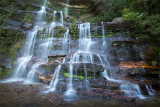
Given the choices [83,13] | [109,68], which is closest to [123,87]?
[109,68]

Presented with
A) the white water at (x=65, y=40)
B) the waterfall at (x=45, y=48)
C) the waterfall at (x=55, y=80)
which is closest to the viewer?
the waterfall at (x=55, y=80)

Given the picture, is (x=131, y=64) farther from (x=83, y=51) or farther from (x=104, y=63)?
(x=83, y=51)

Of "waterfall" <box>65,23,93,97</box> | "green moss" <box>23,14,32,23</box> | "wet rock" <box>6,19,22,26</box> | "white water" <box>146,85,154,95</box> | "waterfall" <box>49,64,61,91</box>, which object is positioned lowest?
"white water" <box>146,85,154,95</box>

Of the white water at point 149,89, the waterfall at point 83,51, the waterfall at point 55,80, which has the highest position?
the waterfall at point 83,51

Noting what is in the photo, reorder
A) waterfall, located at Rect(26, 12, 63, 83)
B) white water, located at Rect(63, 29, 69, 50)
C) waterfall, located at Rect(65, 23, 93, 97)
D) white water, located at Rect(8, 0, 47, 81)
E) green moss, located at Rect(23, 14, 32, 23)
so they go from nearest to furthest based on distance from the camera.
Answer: waterfall, located at Rect(65, 23, 93, 97) < white water, located at Rect(8, 0, 47, 81) < waterfall, located at Rect(26, 12, 63, 83) < white water, located at Rect(63, 29, 69, 50) < green moss, located at Rect(23, 14, 32, 23)

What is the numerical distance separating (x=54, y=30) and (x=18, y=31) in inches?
148

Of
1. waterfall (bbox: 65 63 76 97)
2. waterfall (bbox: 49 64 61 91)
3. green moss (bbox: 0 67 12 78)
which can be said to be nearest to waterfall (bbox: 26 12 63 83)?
waterfall (bbox: 49 64 61 91)

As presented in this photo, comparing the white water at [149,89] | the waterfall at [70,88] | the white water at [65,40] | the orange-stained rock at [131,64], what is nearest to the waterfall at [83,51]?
the waterfall at [70,88]

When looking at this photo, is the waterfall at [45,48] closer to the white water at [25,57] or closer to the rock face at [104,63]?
the rock face at [104,63]

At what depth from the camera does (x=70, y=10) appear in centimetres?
2122

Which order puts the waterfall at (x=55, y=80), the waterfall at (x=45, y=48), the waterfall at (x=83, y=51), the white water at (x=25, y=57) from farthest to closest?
the waterfall at (x=45, y=48), the white water at (x=25, y=57), the waterfall at (x=83, y=51), the waterfall at (x=55, y=80)

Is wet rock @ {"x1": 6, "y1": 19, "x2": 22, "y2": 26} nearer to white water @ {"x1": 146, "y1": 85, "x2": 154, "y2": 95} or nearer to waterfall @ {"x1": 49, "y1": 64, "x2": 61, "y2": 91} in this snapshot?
waterfall @ {"x1": 49, "y1": 64, "x2": 61, "y2": 91}

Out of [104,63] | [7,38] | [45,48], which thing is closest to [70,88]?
[104,63]

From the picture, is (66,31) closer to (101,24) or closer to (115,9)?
(101,24)
